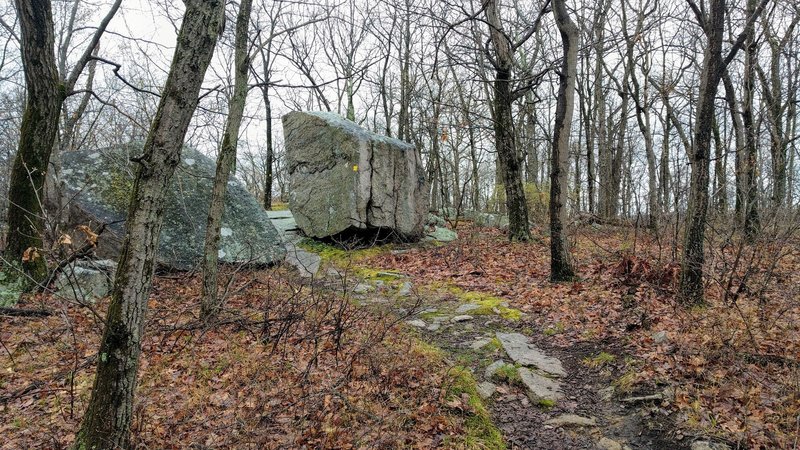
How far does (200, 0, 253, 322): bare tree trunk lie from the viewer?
16.8 ft

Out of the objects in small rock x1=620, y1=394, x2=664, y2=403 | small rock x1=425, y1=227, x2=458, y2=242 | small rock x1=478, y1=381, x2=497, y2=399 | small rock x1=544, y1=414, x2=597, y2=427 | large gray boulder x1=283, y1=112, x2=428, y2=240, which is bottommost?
small rock x1=544, y1=414, x2=597, y2=427

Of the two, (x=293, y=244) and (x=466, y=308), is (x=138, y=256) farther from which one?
(x=293, y=244)

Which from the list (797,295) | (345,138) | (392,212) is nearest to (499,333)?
(797,295)

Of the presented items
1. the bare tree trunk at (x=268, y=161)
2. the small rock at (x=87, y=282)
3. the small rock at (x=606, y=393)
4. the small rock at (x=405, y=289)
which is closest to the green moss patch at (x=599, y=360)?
the small rock at (x=606, y=393)

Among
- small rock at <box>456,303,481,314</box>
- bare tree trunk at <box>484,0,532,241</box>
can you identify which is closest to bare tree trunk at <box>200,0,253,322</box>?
small rock at <box>456,303,481,314</box>

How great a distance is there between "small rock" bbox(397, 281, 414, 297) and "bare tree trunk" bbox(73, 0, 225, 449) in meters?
4.77

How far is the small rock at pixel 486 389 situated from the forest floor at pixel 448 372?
0.07 feet

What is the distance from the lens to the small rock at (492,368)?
442cm

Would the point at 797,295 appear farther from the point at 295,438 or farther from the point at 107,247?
the point at 107,247

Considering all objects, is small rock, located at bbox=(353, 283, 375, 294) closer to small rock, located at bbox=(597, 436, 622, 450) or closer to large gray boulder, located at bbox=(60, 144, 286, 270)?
large gray boulder, located at bbox=(60, 144, 286, 270)

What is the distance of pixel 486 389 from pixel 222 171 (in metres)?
3.75

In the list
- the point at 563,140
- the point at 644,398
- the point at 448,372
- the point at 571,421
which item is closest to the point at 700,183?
the point at 563,140

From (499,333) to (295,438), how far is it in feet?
9.85

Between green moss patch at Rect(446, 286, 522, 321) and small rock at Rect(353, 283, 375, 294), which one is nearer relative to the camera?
green moss patch at Rect(446, 286, 522, 321)
